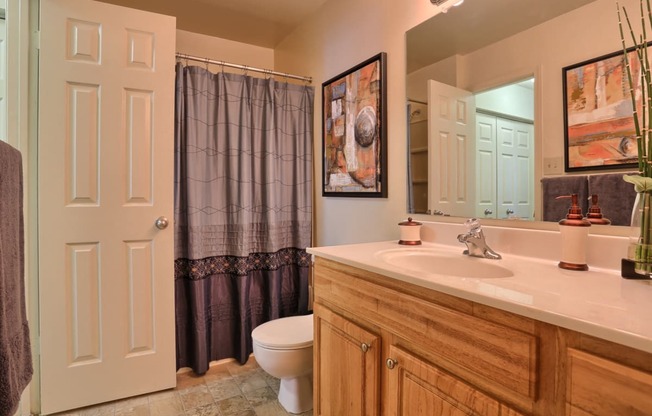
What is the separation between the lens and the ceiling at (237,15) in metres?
2.36

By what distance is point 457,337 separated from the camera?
0.83 m

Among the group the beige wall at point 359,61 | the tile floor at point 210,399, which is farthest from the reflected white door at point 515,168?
the tile floor at point 210,399

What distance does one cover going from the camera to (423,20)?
1590mm

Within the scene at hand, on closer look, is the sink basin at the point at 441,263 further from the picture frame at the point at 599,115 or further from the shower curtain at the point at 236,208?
the shower curtain at the point at 236,208

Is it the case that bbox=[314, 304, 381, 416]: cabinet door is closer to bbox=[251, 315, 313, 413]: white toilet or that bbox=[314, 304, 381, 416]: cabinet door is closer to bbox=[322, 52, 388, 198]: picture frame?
bbox=[251, 315, 313, 413]: white toilet

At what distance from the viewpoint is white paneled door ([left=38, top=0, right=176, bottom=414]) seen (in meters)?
1.73

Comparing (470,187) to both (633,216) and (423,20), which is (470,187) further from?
(423,20)

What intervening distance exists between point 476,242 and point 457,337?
1.75ft

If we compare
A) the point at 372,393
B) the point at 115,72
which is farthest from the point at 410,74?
the point at 115,72

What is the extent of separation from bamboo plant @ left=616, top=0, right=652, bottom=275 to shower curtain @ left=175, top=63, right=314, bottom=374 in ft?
5.93

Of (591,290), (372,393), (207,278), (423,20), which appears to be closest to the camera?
(591,290)

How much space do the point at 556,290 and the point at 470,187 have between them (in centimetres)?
71

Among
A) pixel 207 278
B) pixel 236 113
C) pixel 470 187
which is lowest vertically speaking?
pixel 207 278

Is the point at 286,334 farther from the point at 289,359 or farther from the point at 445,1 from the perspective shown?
the point at 445,1
